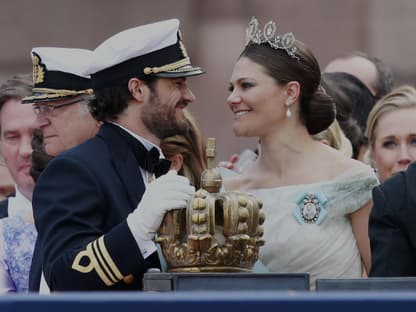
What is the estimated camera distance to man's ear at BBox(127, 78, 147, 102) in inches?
190

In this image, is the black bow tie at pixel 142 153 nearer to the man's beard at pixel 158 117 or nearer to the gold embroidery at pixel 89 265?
the man's beard at pixel 158 117

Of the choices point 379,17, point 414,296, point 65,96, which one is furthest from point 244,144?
point 414,296

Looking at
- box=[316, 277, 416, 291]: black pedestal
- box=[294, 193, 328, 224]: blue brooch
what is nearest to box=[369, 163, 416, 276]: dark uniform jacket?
box=[294, 193, 328, 224]: blue brooch

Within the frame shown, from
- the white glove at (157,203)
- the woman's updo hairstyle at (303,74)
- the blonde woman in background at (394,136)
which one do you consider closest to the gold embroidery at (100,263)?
the white glove at (157,203)

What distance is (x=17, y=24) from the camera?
13320 mm

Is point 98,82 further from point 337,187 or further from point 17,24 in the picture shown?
point 17,24

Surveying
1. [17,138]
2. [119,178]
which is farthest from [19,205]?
[119,178]

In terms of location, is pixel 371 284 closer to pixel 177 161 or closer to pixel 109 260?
pixel 109 260

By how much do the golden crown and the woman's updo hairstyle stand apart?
1.27m

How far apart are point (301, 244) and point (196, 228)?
1.14 m

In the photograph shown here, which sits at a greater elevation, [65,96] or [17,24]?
[17,24]

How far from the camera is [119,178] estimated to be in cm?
464

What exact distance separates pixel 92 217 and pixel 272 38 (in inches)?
51.3

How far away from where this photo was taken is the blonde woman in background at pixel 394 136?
6.06m
